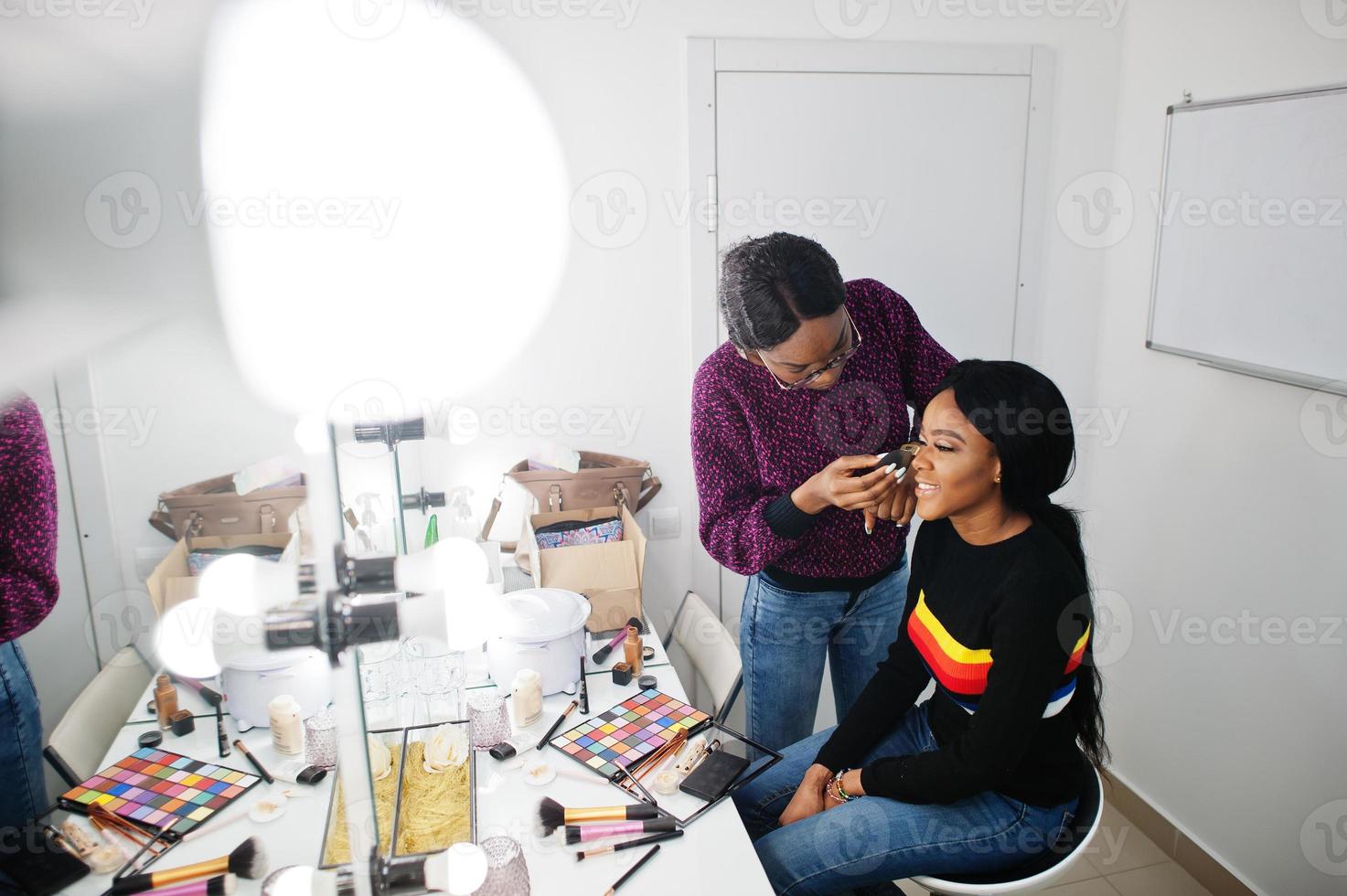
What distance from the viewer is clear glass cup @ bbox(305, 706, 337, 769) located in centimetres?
58

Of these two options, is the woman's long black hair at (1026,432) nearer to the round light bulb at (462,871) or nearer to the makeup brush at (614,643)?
the makeup brush at (614,643)

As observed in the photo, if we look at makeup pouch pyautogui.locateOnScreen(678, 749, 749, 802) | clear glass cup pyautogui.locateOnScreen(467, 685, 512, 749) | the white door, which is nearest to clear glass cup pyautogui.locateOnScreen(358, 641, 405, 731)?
clear glass cup pyautogui.locateOnScreen(467, 685, 512, 749)

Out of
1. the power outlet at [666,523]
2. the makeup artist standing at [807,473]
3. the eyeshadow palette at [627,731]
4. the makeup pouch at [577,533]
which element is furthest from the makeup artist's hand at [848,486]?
the power outlet at [666,523]

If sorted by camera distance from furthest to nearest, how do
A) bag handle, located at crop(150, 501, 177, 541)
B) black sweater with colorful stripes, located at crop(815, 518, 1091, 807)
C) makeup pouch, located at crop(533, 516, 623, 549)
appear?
makeup pouch, located at crop(533, 516, 623, 549)
black sweater with colorful stripes, located at crop(815, 518, 1091, 807)
bag handle, located at crop(150, 501, 177, 541)

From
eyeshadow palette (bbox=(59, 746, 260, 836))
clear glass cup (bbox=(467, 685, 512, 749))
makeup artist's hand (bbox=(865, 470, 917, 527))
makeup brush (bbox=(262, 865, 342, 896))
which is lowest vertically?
clear glass cup (bbox=(467, 685, 512, 749))

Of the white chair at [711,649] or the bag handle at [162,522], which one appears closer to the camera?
the bag handle at [162,522]

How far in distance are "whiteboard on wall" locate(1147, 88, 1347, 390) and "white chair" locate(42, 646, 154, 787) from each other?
2.31 m

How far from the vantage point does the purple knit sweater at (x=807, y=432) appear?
1.75 metres

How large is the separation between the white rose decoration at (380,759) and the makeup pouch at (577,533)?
1103 mm

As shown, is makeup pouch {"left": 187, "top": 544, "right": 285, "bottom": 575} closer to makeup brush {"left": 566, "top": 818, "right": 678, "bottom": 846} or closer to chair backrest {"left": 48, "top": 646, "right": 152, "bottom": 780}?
chair backrest {"left": 48, "top": 646, "right": 152, "bottom": 780}

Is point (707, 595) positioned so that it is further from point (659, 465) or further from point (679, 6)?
point (679, 6)

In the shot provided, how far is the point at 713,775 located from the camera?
147cm

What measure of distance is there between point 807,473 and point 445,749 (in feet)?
2.95

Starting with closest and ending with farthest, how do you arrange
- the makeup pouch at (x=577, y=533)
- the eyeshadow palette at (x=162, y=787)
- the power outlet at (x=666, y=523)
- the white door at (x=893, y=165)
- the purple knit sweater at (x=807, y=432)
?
the eyeshadow palette at (x=162, y=787), the purple knit sweater at (x=807, y=432), the makeup pouch at (x=577, y=533), the white door at (x=893, y=165), the power outlet at (x=666, y=523)
